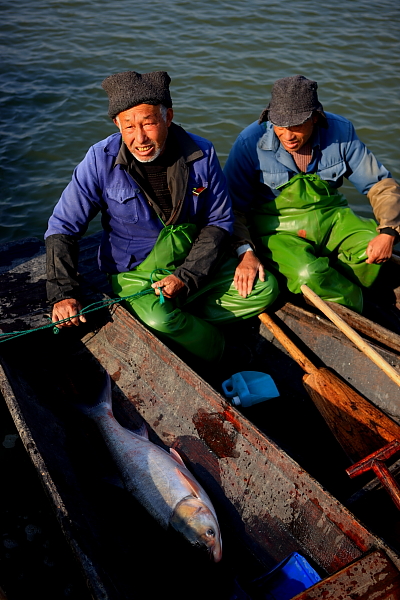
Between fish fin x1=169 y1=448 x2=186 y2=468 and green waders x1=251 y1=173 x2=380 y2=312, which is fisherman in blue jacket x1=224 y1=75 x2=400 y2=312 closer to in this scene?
green waders x1=251 y1=173 x2=380 y2=312

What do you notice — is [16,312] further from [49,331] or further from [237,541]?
[237,541]

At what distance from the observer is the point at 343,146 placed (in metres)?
4.71

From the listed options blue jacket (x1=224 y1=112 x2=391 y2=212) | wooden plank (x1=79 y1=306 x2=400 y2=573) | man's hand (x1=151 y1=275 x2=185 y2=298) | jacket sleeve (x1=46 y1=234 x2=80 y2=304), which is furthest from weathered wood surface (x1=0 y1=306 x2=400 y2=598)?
blue jacket (x1=224 y1=112 x2=391 y2=212)

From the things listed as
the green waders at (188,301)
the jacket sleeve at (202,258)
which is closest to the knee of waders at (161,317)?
the green waders at (188,301)

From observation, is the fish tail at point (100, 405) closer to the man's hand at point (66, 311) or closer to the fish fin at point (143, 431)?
the fish fin at point (143, 431)

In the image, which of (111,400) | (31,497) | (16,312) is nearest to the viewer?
(31,497)

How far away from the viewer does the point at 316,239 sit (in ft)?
16.0

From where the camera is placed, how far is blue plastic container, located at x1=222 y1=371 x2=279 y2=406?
4004 millimetres

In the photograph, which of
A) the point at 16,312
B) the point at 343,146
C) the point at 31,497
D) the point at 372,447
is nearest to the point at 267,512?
the point at 372,447

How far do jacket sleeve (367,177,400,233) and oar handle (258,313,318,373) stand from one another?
1.36m

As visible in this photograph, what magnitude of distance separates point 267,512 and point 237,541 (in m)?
0.26

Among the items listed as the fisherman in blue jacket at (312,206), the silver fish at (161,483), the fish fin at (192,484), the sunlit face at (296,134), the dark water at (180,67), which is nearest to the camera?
the silver fish at (161,483)

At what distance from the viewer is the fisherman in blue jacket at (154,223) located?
3842 mm

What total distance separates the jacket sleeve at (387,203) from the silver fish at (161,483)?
2.85 meters
